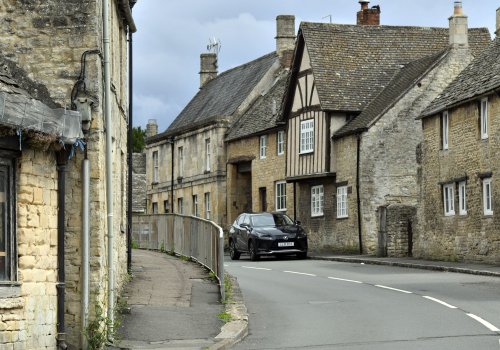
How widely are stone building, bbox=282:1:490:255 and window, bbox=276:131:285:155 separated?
2512 millimetres

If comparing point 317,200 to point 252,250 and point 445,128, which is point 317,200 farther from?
point 445,128

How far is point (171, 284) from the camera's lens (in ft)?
73.5

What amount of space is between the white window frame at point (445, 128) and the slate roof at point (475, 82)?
1.12ft

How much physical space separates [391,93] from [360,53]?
403 cm

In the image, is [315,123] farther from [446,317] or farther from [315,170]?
[446,317]

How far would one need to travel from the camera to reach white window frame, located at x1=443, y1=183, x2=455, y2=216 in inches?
1413

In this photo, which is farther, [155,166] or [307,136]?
[155,166]

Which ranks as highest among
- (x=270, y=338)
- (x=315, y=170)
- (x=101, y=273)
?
(x=315, y=170)

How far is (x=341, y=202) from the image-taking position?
45.1 m

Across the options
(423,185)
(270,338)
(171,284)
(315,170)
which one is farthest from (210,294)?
(315,170)

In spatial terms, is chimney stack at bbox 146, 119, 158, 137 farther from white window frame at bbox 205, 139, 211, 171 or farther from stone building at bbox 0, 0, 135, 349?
stone building at bbox 0, 0, 135, 349

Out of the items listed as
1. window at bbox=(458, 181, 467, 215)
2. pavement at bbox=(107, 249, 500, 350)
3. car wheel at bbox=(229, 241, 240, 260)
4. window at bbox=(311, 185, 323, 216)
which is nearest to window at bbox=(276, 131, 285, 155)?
window at bbox=(311, 185, 323, 216)

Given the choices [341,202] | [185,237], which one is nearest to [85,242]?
[185,237]

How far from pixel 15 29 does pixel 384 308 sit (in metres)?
8.58
